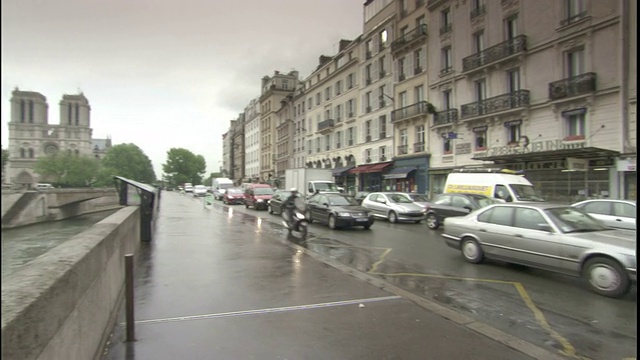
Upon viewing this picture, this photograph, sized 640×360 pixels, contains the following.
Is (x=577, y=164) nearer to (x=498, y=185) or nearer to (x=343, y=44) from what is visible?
(x=498, y=185)

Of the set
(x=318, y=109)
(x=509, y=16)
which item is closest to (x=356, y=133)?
(x=318, y=109)

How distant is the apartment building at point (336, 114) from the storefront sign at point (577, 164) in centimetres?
2198

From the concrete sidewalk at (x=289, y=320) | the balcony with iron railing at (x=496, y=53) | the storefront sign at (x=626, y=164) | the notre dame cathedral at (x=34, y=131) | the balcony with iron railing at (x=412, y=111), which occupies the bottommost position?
the concrete sidewalk at (x=289, y=320)

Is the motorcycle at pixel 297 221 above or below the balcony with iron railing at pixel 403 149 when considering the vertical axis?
below

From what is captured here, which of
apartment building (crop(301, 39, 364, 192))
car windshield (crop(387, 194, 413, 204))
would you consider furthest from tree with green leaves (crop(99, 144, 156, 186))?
apartment building (crop(301, 39, 364, 192))

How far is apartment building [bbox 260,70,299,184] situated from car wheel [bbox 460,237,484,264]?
59.1m

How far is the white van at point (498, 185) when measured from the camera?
1566 centimetres

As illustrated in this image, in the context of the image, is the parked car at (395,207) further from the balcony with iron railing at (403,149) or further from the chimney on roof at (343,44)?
the chimney on roof at (343,44)

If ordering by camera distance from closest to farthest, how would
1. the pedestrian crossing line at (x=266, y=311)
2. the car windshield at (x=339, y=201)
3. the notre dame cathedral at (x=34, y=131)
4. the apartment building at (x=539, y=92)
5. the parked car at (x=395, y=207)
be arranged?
the notre dame cathedral at (x=34, y=131), the pedestrian crossing line at (x=266, y=311), the car windshield at (x=339, y=201), the parked car at (x=395, y=207), the apartment building at (x=539, y=92)

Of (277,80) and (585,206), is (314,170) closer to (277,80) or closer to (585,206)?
(585,206)

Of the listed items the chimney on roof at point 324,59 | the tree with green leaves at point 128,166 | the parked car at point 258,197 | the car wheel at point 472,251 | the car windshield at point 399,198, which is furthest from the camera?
the chimney on roof at point 324,59

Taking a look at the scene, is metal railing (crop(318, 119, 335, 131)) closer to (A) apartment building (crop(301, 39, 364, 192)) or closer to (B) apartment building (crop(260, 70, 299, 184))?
(A) apartment building (crop(301, 39, 364, 192))

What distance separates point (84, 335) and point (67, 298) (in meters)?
0.68

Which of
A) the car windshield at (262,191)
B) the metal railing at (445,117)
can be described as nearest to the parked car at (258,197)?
the car windshield at (262,191)
